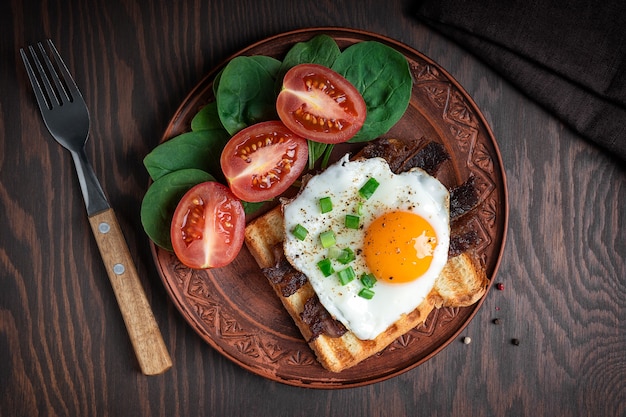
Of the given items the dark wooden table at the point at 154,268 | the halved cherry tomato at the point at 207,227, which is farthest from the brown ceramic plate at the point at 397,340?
the halved cherry tomato at the point at 207,227

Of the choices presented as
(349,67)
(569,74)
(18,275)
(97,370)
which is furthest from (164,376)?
(569,74)

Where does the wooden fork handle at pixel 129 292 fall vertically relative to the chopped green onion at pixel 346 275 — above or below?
below

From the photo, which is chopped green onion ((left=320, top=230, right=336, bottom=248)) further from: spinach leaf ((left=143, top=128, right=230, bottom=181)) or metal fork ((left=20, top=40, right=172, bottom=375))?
metal fork ((left=20, top=40, right=172, bottom=375))

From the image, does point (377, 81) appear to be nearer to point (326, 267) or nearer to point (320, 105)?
point (320, 105)

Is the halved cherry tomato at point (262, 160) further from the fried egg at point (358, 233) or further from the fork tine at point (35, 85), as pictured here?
the fork tine at point (35, 85)

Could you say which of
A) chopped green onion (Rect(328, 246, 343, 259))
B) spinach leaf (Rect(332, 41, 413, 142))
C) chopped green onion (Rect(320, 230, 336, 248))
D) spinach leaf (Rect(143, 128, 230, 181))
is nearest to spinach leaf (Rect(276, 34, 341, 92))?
spinach leaf (Rect(332, 41, 413, 142))

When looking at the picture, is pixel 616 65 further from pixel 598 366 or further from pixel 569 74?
pixel 598 366
